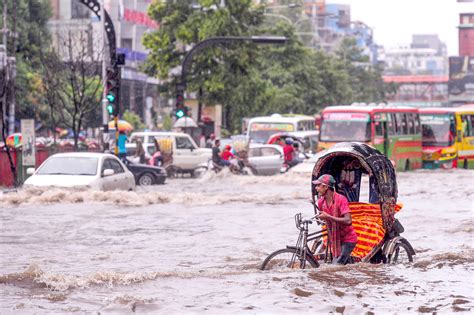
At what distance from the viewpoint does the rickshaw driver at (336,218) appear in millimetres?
14203

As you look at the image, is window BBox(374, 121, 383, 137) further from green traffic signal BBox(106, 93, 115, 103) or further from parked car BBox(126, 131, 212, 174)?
green traffic signal BBox(106, 93, 115, 103)

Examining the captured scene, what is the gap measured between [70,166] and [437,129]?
81.8ft

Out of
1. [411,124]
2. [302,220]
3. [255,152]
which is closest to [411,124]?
[411,124]

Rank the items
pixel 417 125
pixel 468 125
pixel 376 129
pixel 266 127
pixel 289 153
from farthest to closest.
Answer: pixel 266 127, pixel 468 125, pixel 417 125, pixel 376 129, pixel 289 153

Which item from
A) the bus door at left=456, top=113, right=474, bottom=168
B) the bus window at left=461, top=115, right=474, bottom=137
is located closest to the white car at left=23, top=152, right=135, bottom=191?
the bus door at left=456, top=113, right=474, bottom=168

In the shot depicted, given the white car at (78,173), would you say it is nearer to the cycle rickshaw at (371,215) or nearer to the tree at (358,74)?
the cycle rickshaw at (371,215)

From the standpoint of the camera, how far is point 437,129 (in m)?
48.9

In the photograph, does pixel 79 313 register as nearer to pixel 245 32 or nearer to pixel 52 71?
pixel 52 71

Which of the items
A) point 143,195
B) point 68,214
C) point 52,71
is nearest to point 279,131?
point 52,71

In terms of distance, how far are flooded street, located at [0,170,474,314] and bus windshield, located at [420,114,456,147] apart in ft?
46.2

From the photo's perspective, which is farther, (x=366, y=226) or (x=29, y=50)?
(x=29, y=50)

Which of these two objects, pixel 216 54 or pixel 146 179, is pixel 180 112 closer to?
pixel 146 179

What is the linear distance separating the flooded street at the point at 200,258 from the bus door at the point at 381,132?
8.59 m

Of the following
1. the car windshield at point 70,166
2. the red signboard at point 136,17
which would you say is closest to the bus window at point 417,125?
the car windshield at point 70,166
